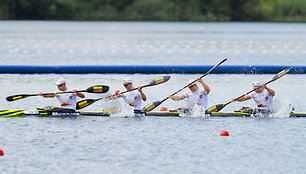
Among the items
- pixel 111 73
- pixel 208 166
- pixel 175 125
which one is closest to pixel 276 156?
pixel 208 166

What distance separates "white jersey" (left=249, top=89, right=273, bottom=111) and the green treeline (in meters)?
88.9

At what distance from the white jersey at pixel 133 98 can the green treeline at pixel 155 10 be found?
89094 mm

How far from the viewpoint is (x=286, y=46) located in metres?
57.5

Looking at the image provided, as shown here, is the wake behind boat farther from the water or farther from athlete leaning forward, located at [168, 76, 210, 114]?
athlete leaning forward, located at [168, 76, 210, 114]

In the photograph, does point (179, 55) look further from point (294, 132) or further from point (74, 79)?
point (294, 132)

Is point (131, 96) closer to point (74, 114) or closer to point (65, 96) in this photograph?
point (74, 114)

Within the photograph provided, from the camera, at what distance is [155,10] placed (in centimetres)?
11294

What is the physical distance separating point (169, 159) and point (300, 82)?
17.3 m

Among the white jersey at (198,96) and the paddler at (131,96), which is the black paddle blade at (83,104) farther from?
the white jersey at (198,96)

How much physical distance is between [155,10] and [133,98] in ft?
307

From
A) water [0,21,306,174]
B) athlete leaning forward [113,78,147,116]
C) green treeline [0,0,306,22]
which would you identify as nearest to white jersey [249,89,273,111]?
water [0,21,306,174]

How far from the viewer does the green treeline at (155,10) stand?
4304 inches

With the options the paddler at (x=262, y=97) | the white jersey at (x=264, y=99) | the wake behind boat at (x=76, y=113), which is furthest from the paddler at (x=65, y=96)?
the white jersey at (x=264, y=99)

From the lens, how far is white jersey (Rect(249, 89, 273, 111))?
20188mm
